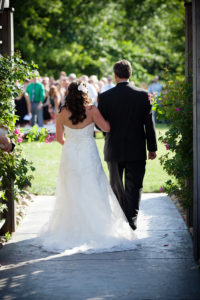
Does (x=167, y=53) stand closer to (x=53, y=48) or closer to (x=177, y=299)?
(x=53, y=48)

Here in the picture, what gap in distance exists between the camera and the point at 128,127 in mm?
6785

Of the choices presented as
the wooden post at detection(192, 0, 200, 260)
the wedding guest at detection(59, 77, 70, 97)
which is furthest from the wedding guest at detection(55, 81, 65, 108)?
the wooden post at detection(192, 0, 200, 260)

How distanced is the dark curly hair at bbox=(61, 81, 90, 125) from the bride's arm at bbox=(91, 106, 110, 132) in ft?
0.39

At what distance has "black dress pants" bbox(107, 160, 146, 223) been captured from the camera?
6.91m

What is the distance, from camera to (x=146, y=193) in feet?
32.3

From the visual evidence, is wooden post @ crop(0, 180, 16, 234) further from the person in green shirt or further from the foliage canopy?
the foliage canopy

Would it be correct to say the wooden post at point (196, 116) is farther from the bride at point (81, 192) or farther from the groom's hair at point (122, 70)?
the groom's hair at point (122, 70)

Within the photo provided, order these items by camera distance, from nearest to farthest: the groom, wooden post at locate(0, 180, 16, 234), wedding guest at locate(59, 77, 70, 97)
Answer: the groom, wooden post at locate(0, 180, 16, 234), wedding guest at locate(59, 77, 70, 97)

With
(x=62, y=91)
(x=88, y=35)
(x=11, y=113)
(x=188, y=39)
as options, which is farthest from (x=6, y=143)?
(x=88, y=35)

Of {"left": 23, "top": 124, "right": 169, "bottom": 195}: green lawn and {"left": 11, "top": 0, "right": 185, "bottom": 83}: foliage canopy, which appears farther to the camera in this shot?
{"left": 11, "top": 0, "right": 185, "bottom": 83}: foliage canopy

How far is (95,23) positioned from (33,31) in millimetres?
4935

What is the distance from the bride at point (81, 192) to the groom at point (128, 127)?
0.18 m

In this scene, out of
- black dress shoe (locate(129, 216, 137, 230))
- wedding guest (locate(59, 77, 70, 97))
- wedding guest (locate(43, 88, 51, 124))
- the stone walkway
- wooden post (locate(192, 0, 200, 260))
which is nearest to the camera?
the stone walkway

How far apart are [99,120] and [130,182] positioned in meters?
0.86
